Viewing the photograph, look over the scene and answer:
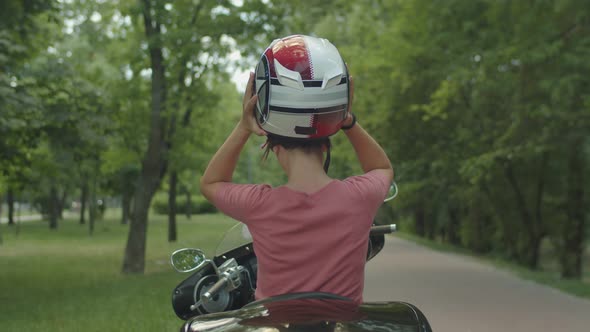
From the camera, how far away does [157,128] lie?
1834 cm

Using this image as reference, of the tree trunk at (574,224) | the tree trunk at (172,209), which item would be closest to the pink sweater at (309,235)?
the tree trunk at (574,224)

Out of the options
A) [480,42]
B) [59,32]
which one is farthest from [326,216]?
[59,32]

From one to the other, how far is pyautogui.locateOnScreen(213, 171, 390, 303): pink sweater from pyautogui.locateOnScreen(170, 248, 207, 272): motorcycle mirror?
47 centimetres

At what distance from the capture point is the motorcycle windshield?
10.6ft

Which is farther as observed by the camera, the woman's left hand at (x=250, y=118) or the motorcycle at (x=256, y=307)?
the woman's left hand at (x=250, y=118)

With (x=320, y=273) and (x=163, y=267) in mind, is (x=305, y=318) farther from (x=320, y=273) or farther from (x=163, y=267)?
(x=163, y=267)

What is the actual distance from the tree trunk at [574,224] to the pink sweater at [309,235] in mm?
18622

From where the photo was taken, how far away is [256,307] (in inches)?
87.8

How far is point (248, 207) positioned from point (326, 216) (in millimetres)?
271

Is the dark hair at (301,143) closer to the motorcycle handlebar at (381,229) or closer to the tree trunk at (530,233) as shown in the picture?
the motorcycle handlebar at (381,229)

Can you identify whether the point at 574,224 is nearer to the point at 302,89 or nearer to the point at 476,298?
the point at 476,298

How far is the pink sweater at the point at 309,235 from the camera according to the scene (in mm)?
2541

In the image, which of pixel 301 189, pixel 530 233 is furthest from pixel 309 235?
pixel 530 233

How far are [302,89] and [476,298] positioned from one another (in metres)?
10.5
